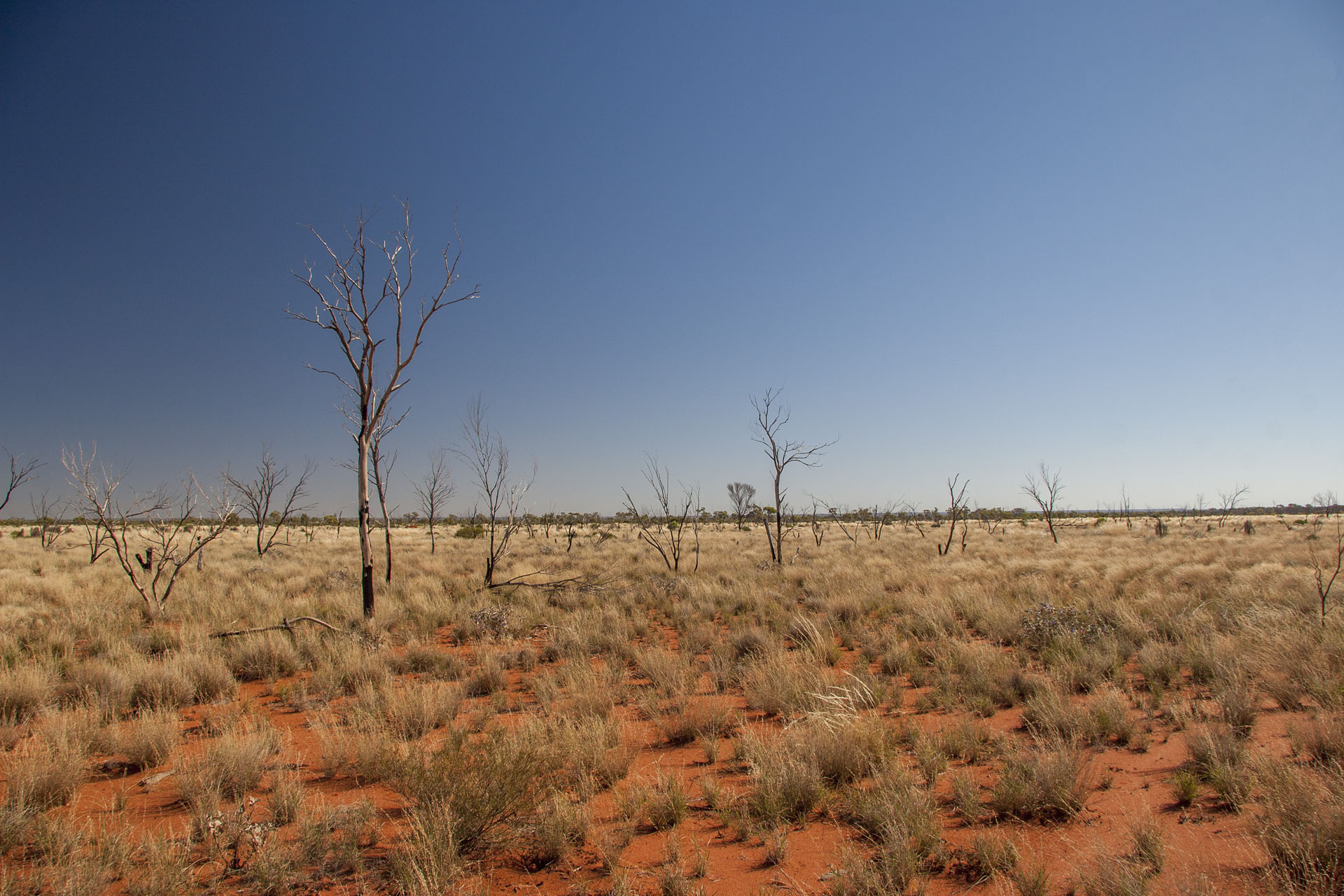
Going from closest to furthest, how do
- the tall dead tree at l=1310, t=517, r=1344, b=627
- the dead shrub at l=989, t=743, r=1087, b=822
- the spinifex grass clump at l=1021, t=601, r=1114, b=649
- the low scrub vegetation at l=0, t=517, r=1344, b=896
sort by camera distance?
1. the low scrub vegetation at l=0, t=517, r=1344, b=896
2. the dead shrub at l=989, t=743, r=1087, b=822
3. the spinifex grass clump at l=1021, t=601, r=1114, b=649
4. the tall dead tree at l=1310, t=517, r=1344, b=627

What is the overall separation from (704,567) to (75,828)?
632 inches

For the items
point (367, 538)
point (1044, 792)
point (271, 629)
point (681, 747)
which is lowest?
point (681, 747)

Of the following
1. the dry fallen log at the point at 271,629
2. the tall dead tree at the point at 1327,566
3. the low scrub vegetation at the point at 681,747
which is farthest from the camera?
the tall dead tree at the point at 1327,566

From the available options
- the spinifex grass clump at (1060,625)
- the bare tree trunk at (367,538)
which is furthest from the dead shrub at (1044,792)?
the bare tree trunk at (367,538)

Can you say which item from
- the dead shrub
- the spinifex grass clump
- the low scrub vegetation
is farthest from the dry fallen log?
the spinifex grass clump

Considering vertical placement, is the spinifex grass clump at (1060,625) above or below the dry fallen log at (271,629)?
below

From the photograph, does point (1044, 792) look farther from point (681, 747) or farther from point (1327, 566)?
point (1327, 566)

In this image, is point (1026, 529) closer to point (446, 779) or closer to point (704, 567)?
point (704, 567)

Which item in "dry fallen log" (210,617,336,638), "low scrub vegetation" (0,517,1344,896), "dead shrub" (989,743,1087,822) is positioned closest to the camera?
"low scrub vegetation" (0,517,1344,896)

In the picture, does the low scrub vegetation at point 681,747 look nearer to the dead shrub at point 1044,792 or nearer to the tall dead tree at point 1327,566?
the dead shrub at point 1044,792

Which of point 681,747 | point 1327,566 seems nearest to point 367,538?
point 681,747

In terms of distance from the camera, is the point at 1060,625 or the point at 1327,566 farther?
the point at 1327,566

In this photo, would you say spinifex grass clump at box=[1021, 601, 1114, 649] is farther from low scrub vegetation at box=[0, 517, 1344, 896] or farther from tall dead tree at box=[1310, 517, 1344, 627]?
tall dead tree at box=[1310, 517, 1344, 627]

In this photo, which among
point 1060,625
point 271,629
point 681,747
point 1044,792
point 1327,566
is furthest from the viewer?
point 1327,566
